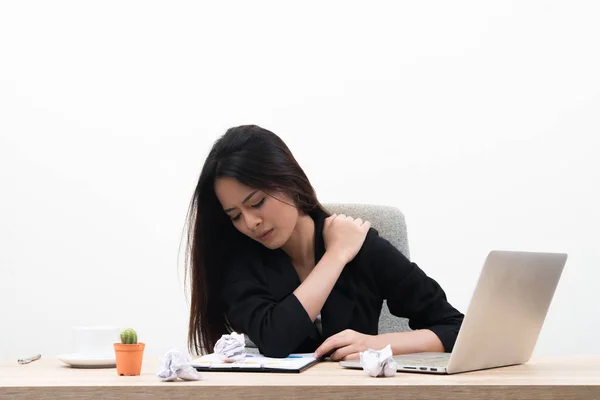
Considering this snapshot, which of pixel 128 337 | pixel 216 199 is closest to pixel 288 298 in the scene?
pixel 216 199

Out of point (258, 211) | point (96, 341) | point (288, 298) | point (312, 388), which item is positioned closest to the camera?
point (312, 388)

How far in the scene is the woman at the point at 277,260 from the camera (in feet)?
5.04

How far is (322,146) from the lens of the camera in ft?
9.87

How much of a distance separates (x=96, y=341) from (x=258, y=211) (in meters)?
0.46

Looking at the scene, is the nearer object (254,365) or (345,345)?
(254,365)

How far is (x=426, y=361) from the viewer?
1.12 metres

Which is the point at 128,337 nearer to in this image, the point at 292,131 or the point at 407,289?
the point at 407,289

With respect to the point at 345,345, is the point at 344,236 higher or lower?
higher

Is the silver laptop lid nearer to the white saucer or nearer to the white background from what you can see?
the white saucer

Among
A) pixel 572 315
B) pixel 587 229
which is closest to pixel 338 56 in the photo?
pixel 587 229

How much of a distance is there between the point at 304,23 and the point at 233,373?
2271mm

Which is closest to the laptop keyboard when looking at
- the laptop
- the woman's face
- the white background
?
the laptop

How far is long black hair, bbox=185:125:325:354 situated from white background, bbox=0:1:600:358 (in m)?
1.34

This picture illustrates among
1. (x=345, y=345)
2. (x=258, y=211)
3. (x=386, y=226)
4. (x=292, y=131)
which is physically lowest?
(x=345, y=345)
